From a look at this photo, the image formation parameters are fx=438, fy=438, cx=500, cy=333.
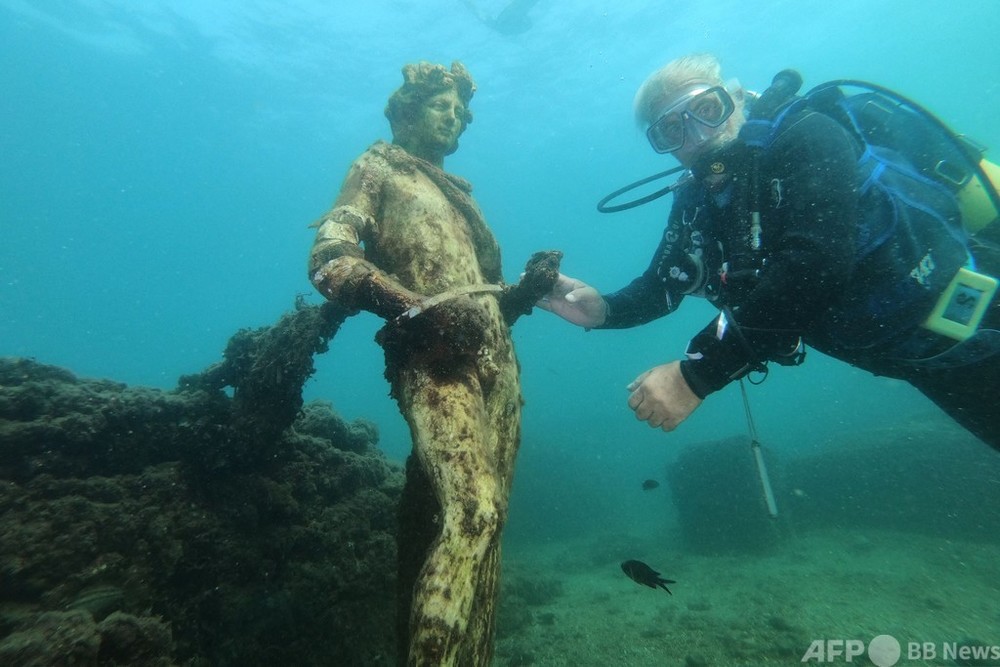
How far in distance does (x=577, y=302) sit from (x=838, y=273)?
2.08m

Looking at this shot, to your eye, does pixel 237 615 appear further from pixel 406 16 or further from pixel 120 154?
pixel 120 154

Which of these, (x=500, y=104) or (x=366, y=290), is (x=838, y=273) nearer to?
(x=366, y=290)

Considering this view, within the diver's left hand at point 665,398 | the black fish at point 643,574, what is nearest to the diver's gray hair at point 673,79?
the diver's left hand at point 665,398

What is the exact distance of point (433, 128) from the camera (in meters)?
4.89

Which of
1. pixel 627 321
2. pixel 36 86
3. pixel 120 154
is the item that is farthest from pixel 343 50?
pixel 120 154

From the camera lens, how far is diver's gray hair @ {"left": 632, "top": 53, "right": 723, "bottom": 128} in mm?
3824

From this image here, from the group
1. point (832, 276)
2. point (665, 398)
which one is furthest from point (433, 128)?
point (832, 276)

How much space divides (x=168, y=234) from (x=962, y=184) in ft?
446

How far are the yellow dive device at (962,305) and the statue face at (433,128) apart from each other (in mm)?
4488

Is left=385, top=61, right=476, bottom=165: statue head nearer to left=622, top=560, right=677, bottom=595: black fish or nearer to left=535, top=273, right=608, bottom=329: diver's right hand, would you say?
left=535, top=273, right=608, bottom=329: diver's right hand

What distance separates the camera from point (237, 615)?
3.63 meters

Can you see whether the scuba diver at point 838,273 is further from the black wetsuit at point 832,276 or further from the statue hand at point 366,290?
the statue hand at point 366,290

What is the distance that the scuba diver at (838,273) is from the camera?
229 cm

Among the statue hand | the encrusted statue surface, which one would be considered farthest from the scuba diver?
the statue hand
